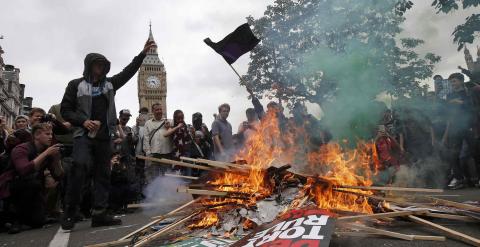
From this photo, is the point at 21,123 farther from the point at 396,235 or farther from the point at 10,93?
the point at 10,93

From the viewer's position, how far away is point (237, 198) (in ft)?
12.5

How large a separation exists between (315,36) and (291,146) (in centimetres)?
330

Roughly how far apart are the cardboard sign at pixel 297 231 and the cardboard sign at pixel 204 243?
269 mm

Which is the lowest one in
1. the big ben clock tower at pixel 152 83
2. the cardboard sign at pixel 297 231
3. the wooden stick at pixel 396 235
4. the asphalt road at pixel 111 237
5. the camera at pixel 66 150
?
the asphalt road at pixel 111 237

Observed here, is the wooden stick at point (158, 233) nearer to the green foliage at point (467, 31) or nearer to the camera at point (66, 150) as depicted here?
the camera at point (66, 150)

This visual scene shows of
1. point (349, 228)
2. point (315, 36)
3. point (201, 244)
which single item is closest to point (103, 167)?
point (201, 244)

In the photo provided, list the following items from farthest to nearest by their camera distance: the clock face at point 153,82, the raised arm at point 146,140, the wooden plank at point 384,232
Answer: the clock face at point 153,82
the raised arm at point 146,140
the wooden plank at point 384,232

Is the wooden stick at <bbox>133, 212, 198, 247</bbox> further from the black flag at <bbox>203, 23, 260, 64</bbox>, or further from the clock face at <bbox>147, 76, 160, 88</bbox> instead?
the clock face at <bbox>147, 76, 160, 88</bbox>

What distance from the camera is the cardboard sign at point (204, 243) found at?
3.12 metres

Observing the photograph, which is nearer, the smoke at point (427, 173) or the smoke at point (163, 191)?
the smoke at point (163, 191)

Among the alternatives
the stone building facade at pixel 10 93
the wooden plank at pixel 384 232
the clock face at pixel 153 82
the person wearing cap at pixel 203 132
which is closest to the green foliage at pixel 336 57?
the person wearing cap at pixel 203 132

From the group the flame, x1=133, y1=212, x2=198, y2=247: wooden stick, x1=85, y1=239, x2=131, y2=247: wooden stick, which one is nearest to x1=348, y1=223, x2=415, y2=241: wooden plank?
the flame

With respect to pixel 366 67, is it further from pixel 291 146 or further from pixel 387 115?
pixel 291 146

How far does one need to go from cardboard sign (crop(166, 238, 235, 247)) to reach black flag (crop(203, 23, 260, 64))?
8.75ft
